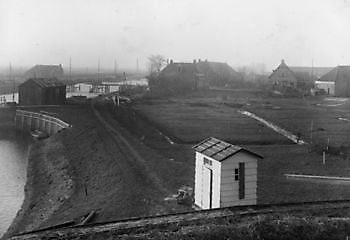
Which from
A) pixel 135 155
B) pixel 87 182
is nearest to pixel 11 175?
pixel 87 182

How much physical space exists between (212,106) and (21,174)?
61.1 feet

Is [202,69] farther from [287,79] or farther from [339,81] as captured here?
[339,81]

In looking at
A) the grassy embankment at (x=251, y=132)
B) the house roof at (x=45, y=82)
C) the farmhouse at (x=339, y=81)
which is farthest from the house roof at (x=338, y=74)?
the house roof at (x=45, y=82)

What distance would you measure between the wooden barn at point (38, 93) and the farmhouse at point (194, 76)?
13.1 metres

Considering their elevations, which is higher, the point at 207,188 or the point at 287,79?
the point at 287,79

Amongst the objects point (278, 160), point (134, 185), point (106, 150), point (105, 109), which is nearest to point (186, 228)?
point (134, 185)

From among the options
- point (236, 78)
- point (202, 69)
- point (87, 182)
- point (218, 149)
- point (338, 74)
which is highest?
point (202, 69)

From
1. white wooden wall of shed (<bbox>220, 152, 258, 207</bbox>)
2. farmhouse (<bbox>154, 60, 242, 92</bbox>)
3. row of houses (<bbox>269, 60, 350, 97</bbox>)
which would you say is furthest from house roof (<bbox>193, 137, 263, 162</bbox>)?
farmhouse (<bbox>154, 60, 242, 92</bbox>)

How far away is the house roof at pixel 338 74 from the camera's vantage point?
44281mm

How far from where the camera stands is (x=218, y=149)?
413 inches

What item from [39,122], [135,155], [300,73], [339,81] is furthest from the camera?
[300,73]

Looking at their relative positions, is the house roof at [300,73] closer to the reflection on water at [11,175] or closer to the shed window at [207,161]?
the reflection on water at [11,175]

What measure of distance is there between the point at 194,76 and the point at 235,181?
4223 cm

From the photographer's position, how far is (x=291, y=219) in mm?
8281
